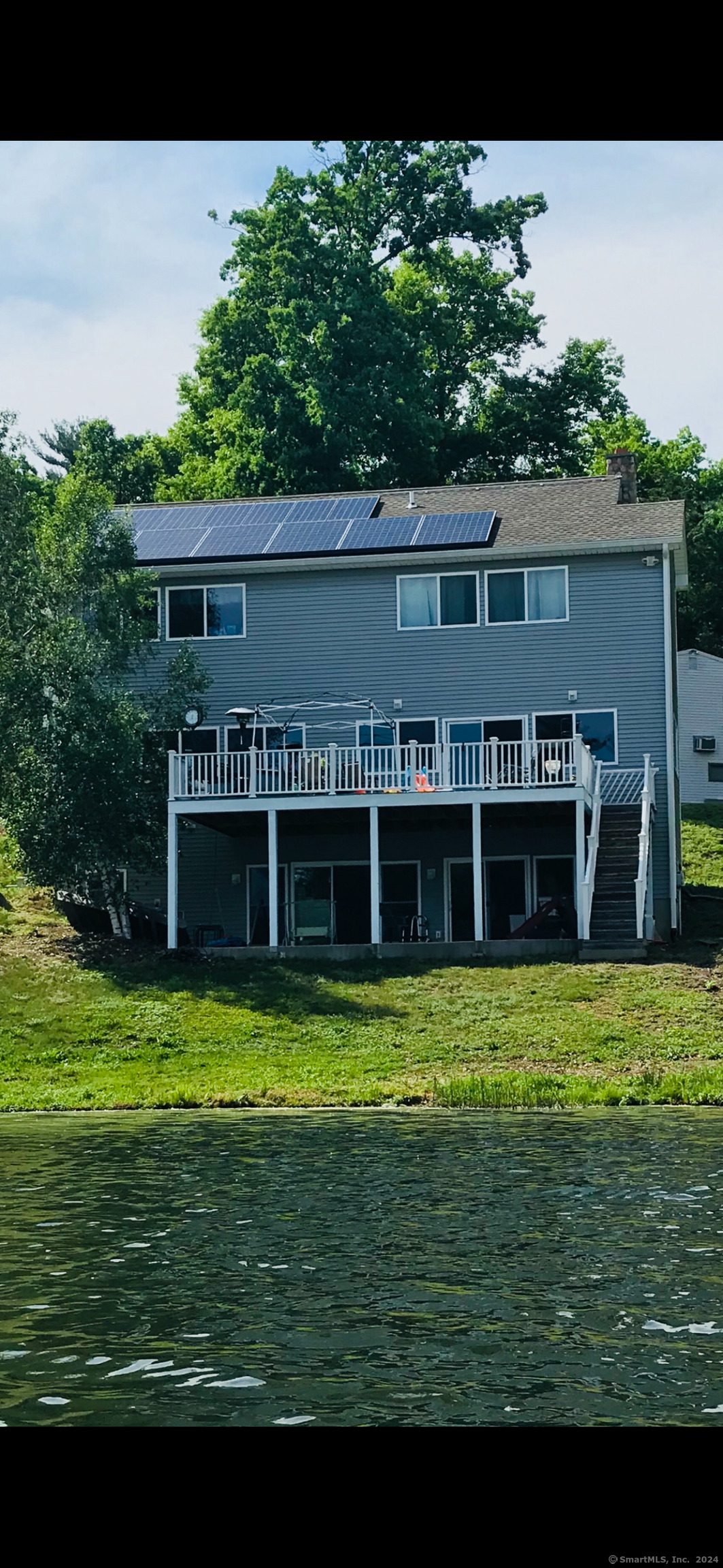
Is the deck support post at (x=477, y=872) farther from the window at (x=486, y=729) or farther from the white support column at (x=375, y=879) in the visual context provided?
the window at (x=486, y=729)

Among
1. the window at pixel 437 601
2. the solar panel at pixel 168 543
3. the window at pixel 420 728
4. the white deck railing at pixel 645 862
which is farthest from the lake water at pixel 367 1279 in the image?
the solar panel at pixel 168 543

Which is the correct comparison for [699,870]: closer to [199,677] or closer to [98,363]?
[199,677]

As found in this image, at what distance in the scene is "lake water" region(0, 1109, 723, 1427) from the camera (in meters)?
6.83

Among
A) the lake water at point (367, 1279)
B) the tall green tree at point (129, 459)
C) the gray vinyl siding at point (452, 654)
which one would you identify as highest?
the tall green tree at point (129, 459)

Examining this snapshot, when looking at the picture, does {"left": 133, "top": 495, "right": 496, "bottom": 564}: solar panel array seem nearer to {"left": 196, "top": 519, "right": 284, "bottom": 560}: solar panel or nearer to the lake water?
{"left": 196, "top": 519, "right": 284, "bottom": 560}: solar panel

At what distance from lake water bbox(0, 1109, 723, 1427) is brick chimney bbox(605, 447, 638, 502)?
22.6 metres

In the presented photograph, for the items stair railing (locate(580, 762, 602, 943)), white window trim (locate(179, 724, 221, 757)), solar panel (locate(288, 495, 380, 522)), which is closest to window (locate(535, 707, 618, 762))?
stair railing (locate(580, 762, 602, 943))

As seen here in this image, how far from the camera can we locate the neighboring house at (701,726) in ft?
166

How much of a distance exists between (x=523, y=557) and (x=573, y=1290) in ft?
85.1

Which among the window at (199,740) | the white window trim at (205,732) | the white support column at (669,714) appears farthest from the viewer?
the white support column at (669,714)

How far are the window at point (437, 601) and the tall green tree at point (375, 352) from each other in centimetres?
1885

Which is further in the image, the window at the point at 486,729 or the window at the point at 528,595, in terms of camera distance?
the window at the point at 528,595
